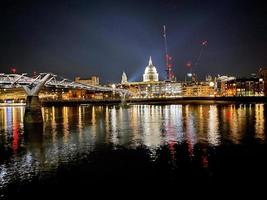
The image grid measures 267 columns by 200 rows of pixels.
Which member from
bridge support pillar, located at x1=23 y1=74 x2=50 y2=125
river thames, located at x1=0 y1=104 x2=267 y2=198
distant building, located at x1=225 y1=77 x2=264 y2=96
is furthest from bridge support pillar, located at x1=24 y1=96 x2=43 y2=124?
distant building, located at x1=225 y1=77 x2=264 y2=96

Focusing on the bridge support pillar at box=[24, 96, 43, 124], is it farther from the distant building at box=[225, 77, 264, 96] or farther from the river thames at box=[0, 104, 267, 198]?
the distant building at box=[225, 77, 264, 96]

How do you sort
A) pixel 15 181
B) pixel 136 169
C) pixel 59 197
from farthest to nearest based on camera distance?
pixel 136 169 → pixel 15 181 → pixel 59 197

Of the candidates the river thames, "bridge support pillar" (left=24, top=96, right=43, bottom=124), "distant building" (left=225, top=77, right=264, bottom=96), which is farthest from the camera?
"distant building" (left=225, top=77, right=264, bottom=96)

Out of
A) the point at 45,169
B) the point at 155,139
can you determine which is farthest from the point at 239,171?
the point at 155,139

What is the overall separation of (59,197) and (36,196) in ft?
3.87

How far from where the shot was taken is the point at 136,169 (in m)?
22.0

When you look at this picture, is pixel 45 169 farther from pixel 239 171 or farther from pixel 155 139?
pixel 155 139

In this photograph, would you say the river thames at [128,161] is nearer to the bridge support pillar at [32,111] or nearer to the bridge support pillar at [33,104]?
the bridge support pillar at [32,111]

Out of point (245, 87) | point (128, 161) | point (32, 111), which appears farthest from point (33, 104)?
point (245, 87)

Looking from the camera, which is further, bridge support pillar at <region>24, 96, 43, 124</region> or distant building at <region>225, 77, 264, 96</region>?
distant building at <region>225, 77, 264, 96</region>

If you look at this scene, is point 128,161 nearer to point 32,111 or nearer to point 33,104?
point 33,104

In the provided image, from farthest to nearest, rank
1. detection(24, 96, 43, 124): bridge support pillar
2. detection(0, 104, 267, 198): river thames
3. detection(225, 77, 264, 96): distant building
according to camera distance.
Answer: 1. detection(225, 77, 264, 96): distant building
2. detection(24, 96, 43, 124): bridge support pillar
3. detection(0, 104, 267, 198): river thames

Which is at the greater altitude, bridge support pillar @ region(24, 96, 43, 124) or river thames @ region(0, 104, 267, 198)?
bridge support pillar @ region(24, 96, 43, 124)

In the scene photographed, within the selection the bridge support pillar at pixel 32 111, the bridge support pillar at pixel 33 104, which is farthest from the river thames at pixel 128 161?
the bridge support pillar at pixel 33 104
